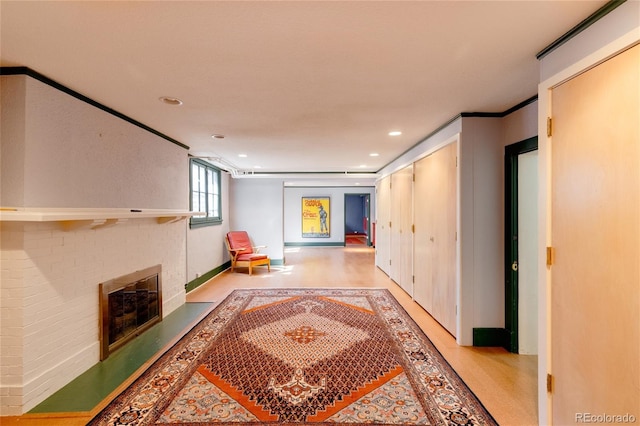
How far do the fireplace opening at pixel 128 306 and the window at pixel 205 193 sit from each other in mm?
1414

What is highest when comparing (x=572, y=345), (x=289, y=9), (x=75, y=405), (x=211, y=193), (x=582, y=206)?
(x=289, y=9)

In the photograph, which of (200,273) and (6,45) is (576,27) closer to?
(6,45)

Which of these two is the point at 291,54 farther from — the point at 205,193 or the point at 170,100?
the point at 205,193

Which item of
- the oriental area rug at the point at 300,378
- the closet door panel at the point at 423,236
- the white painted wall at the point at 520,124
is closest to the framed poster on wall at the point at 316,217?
the closet door panel at the point at 423,236

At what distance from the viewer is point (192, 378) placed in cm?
230

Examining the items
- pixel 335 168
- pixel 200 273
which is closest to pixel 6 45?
pixel 200 273

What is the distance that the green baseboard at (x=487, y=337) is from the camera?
2891mm

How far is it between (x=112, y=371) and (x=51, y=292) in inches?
33.2

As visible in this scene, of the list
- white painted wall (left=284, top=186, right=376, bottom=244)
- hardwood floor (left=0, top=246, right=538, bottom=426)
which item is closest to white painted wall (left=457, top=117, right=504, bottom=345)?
hardwood floor (left=0, top=246, right=538, bottom=426)

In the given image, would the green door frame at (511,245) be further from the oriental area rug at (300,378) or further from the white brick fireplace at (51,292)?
the white brick fireplace at (51,292)

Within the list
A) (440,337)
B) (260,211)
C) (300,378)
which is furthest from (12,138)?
(260,211)

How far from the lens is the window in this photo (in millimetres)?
5152

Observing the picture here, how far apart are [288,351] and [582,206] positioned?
8.09ft

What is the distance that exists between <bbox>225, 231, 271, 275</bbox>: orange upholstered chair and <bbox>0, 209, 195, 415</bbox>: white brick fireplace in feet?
10.8
